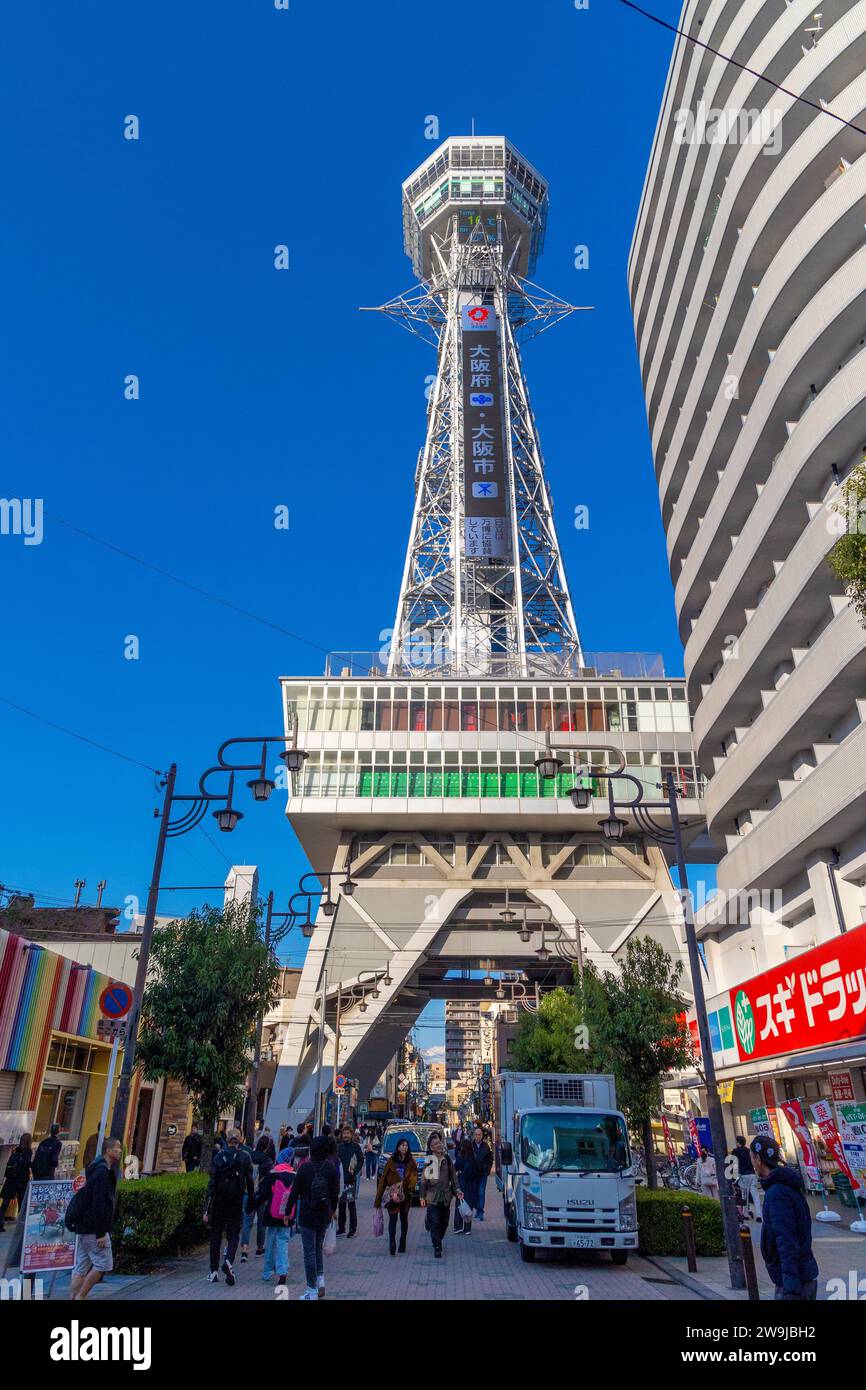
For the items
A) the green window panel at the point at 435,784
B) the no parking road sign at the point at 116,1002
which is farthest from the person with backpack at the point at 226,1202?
the green window panel at the point at 435,784

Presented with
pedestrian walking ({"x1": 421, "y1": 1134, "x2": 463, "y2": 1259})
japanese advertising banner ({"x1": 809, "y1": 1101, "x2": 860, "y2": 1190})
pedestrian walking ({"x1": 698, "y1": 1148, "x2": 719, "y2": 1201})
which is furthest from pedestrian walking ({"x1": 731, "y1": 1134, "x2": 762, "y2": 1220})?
pedestrian walking ({"x1": 421, "y1": 1134, "x2": 463, "y2": 1259})

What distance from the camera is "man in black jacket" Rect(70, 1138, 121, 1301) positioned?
960cm

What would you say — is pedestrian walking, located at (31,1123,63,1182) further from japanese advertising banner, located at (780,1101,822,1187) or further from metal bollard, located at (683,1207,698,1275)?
japanese advertising banner, located at (780,1101,822,1187)

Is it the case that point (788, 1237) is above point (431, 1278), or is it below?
above

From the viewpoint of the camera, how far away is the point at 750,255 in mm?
30016

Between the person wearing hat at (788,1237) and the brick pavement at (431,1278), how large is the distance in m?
2.97

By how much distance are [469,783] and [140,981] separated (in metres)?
45.0

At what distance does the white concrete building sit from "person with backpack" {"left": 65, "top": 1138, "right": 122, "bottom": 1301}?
60.1 feet

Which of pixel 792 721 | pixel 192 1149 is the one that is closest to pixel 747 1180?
pixel 192 1149

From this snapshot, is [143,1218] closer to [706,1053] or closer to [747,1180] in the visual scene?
[706,1053]
